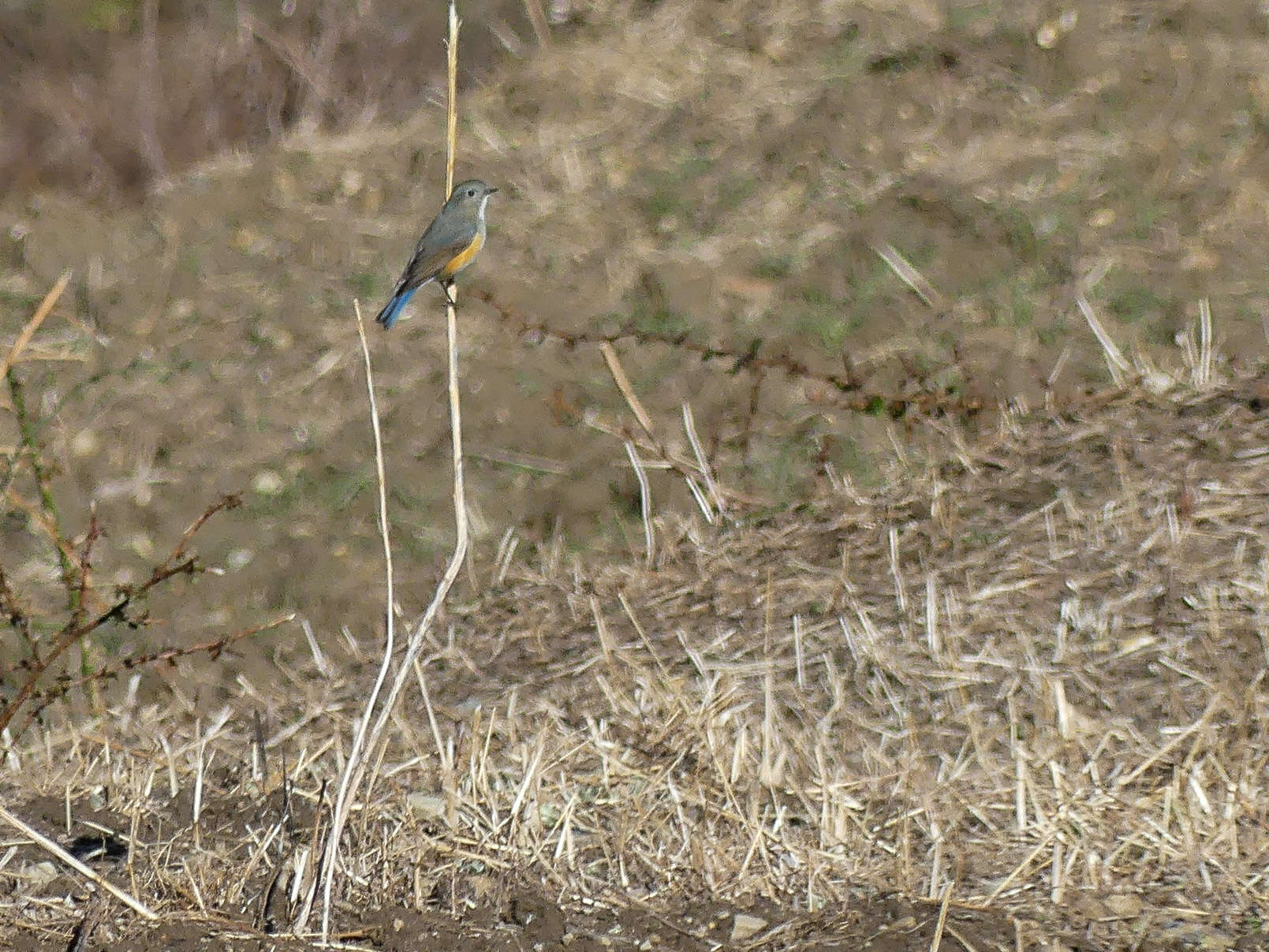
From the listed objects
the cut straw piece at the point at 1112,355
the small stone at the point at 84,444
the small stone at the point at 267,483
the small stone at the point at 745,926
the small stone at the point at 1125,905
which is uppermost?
the cut straw piece at the point at 1112,355

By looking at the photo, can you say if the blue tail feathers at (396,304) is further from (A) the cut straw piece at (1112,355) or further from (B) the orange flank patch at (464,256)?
(A) the cut straw piece at (1112,355)

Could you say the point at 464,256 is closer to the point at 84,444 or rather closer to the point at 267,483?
the point at 267,483

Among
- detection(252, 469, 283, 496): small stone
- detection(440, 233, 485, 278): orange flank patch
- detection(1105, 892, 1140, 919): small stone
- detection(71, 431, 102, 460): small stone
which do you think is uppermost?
detection(440, 233, 485, 278): orange flank patch

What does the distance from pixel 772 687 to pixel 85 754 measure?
160cm

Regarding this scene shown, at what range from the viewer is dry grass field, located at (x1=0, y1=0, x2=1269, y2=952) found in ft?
10.2

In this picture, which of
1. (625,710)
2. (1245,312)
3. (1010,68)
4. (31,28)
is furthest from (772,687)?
(31,28)

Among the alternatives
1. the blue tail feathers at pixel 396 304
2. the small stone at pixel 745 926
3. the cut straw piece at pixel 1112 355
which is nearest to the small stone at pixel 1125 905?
the small stone at pixel 745 926

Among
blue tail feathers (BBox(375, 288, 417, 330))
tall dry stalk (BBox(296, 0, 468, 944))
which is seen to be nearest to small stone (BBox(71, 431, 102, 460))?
blue tail feathers (BBox(375, 288, 417, 330))

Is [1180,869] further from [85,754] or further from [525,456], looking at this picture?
[525,456]

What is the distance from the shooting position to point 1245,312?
505 centimetres

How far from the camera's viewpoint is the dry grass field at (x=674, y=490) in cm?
310

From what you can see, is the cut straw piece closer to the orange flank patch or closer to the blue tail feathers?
the orange flank patch

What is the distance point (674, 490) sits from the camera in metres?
4.89

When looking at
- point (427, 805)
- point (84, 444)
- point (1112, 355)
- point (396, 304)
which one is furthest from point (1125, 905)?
point (84, 444)
